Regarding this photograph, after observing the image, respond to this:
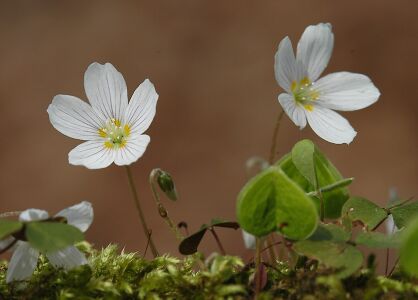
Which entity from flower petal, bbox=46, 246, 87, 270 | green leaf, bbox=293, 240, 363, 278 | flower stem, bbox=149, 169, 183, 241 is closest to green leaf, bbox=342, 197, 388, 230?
green leaf, bbox=293, 240, 363, 278

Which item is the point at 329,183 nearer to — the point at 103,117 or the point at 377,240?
the point at 377,240

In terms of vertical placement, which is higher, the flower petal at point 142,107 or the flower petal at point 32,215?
the flower petal at point 142,107

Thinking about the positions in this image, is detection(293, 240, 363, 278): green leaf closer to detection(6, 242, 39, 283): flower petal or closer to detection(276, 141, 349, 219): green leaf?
detection(276, 141, 349, 219): green leaf

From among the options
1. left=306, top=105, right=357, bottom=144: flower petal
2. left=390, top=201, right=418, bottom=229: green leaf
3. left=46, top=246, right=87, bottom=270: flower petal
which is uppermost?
left=306, top=105, right=357, bottom=144: flower petal

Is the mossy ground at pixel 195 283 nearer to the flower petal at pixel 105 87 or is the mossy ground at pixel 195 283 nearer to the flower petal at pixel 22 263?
the flower petal at pixel 22 263

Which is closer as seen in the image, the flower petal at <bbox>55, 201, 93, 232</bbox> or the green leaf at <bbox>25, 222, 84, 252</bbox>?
the green leaf at <bbox>25, 222, 84, 252</bbox>

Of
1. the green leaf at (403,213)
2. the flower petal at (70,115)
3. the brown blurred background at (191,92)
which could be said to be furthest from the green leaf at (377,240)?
the brown blurred background at (191,92)

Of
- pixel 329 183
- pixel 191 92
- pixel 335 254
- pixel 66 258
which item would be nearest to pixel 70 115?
pixel 66 258

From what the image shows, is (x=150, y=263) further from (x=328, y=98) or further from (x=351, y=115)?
(x=351, y=115)
